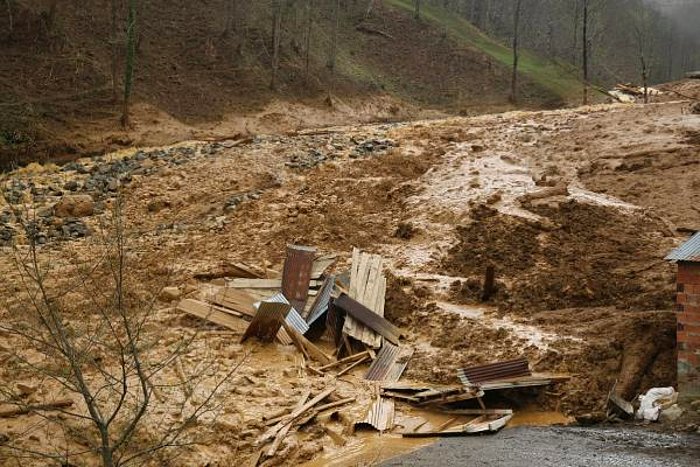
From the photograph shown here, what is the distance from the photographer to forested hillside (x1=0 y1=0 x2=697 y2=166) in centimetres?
2492

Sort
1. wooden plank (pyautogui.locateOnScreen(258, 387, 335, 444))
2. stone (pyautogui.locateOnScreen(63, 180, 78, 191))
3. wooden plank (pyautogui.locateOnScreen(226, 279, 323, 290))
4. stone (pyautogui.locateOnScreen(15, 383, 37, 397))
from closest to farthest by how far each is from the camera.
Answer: wooden plank (pyautogui.locateOnScreen(258, 387, 335, 444)) → stone (pyautogui.locateOnScreen(15, 383, 37, 397)) → wooden plank (pyautogui.locateOnScreen(226, 279, 323, 290)) → stone (pyautogui.locateOnScreen(63, 180, 78, 191))

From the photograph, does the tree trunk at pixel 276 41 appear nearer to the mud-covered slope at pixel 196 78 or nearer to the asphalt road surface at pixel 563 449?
the mud-covered slope at pixel 196 78

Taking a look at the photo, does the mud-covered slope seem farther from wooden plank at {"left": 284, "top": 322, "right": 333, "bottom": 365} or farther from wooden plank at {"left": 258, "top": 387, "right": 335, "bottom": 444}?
wooden plank at {"left": 258, "top": 387, "right": 335, "bottom": 444}

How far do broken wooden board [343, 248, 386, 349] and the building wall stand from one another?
4.13 meters

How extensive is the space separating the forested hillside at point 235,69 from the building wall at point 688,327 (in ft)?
25.5

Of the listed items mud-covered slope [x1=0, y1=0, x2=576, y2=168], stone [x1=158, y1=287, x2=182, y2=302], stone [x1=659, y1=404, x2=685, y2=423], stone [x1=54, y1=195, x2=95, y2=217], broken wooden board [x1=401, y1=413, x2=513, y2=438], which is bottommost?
broken wooden board [x1=401, y1=413, x2=513, y2=438]

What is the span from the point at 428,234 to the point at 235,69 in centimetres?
1996

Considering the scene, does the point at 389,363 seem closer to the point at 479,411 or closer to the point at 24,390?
the point at 479,411

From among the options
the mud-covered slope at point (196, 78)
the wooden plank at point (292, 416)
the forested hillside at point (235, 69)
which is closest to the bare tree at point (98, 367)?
the wooden plank at point (292, 416)

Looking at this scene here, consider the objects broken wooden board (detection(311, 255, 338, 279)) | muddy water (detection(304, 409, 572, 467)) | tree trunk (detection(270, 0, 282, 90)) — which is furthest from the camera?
tree trunk (detection(270, 0, 282, 90))

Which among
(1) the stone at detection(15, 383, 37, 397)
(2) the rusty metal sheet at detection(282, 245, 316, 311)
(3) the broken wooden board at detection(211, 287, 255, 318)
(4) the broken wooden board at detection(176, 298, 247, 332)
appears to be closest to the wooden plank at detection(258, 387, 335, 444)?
(4) the broken wooden board at detection(176, 298, 247, 332)

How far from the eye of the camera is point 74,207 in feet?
56.2

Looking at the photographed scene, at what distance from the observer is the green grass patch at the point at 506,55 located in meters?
46.2

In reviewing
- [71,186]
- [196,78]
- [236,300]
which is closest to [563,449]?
[236,300]
